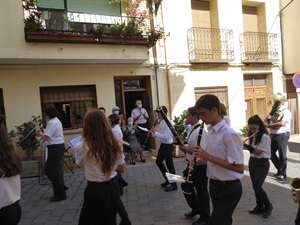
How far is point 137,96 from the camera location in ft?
37.3

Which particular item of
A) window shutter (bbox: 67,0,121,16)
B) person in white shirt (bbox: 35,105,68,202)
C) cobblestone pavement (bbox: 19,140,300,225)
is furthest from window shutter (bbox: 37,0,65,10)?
cobblestone pavement (bbox: 19,140,300,225)

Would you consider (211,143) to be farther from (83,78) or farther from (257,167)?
(83,78)

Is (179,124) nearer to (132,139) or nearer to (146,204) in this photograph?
(132,139)

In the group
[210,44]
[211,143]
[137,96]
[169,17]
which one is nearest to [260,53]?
[210,44]

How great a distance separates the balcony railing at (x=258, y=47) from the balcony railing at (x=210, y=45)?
743 mm

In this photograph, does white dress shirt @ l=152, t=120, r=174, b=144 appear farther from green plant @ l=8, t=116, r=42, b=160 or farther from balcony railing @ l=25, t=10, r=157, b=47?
balcony railing @ l=25, t=10, r=157, b=47

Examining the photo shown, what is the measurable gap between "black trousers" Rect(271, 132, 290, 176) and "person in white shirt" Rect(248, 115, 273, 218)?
231 cm

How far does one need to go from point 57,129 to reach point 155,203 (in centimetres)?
235

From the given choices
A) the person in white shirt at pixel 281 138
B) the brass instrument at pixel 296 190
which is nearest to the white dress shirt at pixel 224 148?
the brass instrument at pixel 296 190

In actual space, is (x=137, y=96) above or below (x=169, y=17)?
below

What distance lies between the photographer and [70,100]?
10.2m

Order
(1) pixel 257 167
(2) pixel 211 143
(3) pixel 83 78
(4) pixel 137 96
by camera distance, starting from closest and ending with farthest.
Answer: (2) pixel 211 143
(1) pixel 257 167
(3) pixel 83 78
(4) pixel 137 96

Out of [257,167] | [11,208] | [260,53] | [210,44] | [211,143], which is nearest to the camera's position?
[11,208]

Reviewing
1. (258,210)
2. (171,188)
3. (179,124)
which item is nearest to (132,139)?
(179,124)
